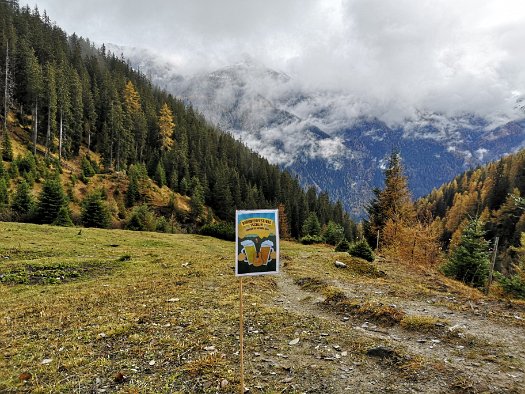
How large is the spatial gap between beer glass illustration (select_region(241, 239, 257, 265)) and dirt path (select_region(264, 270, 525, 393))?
3231mm

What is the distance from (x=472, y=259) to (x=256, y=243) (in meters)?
29.5

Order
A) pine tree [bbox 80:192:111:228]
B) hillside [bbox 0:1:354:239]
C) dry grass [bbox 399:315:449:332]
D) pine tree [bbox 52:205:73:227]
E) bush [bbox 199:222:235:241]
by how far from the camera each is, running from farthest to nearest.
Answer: hillside [bbox 0:1:354:239]
bush [bbox 199:222:235:241]
pine tree [bbox 80:192:111:228]
pine tree [bbox 52:205:73:227]
dry grass [bbox 399:315:449:332]

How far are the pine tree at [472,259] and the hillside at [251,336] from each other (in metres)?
12.9

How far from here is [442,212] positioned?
6944 inches

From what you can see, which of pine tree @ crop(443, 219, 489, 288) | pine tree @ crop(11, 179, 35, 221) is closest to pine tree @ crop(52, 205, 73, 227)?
pine tree @ crop(11, 179, 35, 221)

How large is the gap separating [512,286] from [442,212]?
166 meters

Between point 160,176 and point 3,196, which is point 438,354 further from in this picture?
point 160,176

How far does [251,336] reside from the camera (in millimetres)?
10297

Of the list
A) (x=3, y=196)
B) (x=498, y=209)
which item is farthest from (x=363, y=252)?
(x=498, y=209)

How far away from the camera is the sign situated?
23.9ft

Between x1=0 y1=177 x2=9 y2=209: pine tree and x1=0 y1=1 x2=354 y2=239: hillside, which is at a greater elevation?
x1=0 y1=1 x2=354 y2=239: hillside

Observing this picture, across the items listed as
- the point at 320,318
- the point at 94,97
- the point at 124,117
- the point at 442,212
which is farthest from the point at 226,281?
the point at 442,212

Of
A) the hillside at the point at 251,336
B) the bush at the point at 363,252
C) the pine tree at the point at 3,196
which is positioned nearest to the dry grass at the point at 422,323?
the hillside at the point at 251,336

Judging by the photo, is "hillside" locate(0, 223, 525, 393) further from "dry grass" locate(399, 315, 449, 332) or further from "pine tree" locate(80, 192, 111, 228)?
"pine tree" locate(80, 192, 111, 228)
